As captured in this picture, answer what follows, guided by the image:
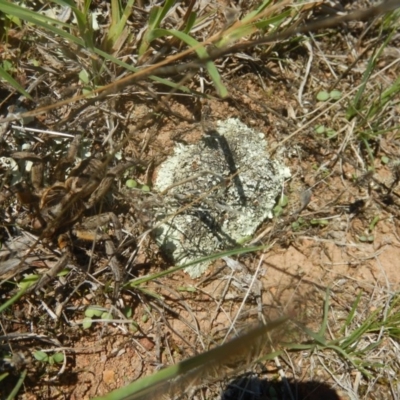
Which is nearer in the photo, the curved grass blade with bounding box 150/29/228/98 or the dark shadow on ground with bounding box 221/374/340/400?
the curved grass blade with bounding box 150/29/228/98

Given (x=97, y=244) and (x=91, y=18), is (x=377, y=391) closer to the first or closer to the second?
(x=97, y=244)

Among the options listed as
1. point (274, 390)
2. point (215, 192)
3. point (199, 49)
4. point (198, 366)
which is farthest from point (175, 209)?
point (198, 366)

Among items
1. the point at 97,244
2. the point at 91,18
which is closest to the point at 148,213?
the point at 97,244

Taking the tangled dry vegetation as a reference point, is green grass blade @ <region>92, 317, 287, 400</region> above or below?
above

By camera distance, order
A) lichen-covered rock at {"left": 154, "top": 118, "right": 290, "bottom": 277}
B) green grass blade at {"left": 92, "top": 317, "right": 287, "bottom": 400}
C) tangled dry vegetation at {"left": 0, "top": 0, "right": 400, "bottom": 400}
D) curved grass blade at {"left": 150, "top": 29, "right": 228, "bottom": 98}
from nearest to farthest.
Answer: green grass blade at {"left": 92, "top": 317, "right": 287, "bottom": 400}, curved grass blade at {"left": 150, "top": 29, "right": 228, "bottom": 98}, tangled dry vegetation at {"left": 0, "top": 0, "right": 400, "bottom": 400}, lichen-covered rock at {"left": 154, "top": 118, "right": 290, "bottom": 277}

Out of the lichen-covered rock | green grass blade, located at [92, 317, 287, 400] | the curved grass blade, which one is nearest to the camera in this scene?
green grass blade, located at [92, 317, 287, 400]

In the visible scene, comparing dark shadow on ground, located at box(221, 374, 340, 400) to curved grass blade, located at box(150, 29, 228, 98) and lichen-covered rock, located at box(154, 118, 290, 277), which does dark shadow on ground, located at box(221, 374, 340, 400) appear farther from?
curved grass blade, located at box(150, 29, 228, 98)

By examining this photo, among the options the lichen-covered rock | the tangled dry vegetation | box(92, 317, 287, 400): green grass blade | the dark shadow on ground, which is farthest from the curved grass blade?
the dark shadow on ground

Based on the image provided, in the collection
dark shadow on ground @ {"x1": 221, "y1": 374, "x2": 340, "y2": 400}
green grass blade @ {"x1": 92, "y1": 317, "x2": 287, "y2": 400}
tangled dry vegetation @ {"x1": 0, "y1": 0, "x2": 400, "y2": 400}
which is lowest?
dark shadow on ground @ {"x1": 221, "y1": 374, "x2": 340, "y2": 400}

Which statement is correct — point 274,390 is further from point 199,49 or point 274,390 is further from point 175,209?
point 199,49
